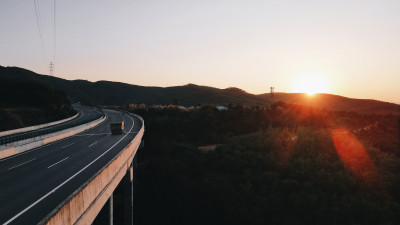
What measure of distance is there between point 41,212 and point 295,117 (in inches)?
2875

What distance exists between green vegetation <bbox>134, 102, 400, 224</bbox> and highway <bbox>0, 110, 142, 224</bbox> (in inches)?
370

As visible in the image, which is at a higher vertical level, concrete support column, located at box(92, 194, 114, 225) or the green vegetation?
concrete support column, located at box(92, 194, 114, 225)

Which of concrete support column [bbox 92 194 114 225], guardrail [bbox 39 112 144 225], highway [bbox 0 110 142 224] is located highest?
guardrail [bbox 39 112 144 225]

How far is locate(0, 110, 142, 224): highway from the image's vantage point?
11867 mm

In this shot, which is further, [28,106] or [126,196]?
[28,106]

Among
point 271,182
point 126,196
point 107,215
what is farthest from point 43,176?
point 271,182

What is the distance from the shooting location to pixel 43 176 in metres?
17.3

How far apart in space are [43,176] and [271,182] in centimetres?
2400

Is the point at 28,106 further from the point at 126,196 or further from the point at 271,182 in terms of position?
the point at 271,182

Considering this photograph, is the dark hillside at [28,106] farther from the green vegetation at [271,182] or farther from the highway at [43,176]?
the highway at [43,176]

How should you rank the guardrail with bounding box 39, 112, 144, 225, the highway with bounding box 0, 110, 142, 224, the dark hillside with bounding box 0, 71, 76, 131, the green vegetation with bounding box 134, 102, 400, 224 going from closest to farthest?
1. the guardrail with bounding box 39, 112, 144, 225
2. the highway with bounding box 0, 110, 142, 224
3. the green vegetation with bounding box 134, 102, 400, 224
4. the dark hillside with bounding box 0, 71, 76, 131

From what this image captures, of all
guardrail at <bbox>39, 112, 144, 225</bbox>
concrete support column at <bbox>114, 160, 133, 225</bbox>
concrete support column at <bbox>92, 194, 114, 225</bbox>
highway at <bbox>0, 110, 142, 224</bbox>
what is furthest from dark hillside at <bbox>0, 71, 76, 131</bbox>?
guardrail at <bbox>39, 112, 144, 225</bbox>

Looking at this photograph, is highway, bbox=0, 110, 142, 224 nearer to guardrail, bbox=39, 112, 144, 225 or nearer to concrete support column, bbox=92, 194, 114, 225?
guardrail, bbox=39, 112, 144, 225

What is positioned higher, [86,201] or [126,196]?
[86,201]
